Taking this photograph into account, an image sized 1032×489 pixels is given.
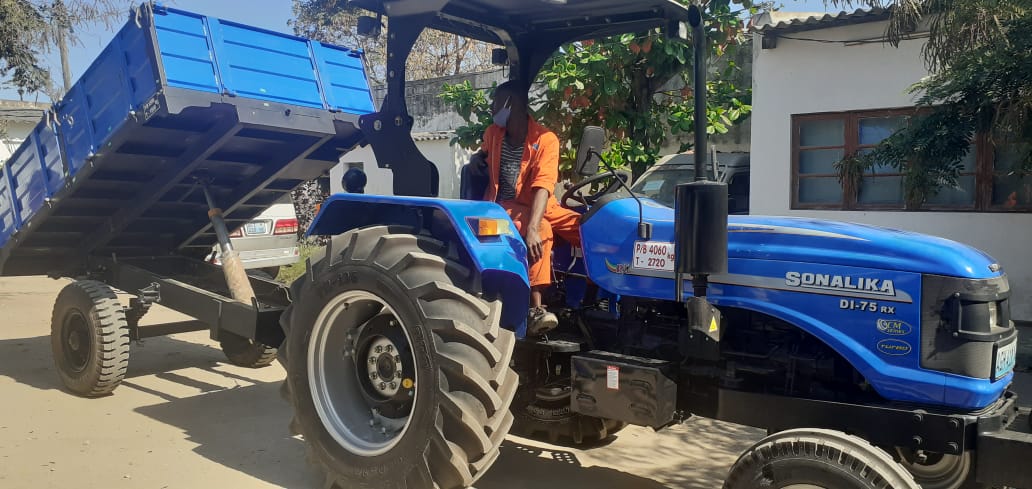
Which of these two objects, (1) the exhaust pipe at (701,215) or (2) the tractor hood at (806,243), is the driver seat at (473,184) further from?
(1) the exhaust pipe at (701,215)

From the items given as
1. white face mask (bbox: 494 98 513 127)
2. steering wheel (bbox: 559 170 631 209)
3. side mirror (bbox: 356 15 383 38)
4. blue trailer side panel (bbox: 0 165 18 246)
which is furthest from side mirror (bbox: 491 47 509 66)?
blue trailer side panel (bbox: 0 165 18 246)

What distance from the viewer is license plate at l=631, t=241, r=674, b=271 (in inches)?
144

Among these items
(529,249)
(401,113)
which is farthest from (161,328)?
(529,249)

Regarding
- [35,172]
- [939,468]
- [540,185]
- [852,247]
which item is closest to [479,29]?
[540,185]

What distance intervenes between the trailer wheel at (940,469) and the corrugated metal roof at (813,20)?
6.21 m

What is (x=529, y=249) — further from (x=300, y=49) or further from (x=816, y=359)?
(x=300, y=49)

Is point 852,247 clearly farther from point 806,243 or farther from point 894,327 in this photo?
point 894,327

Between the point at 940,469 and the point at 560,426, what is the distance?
1.80 m

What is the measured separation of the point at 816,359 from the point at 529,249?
1.37m

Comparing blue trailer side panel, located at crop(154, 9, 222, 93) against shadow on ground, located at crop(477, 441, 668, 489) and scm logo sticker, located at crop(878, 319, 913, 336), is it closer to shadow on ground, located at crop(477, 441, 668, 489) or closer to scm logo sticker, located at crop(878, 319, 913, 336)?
shadow on ground, located at crop(477, 441, 668, 489)

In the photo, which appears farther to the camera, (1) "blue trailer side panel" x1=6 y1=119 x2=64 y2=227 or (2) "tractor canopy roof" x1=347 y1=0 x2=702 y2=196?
(1) "blue trailer side panel" x1=6 y1=119 x2=64 y2=227

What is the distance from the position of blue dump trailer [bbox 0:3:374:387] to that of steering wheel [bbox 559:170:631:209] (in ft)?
7.20

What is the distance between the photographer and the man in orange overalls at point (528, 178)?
156 inches

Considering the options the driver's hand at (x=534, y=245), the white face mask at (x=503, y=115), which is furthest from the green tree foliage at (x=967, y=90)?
the driver's hand at (x=534, y=245)
